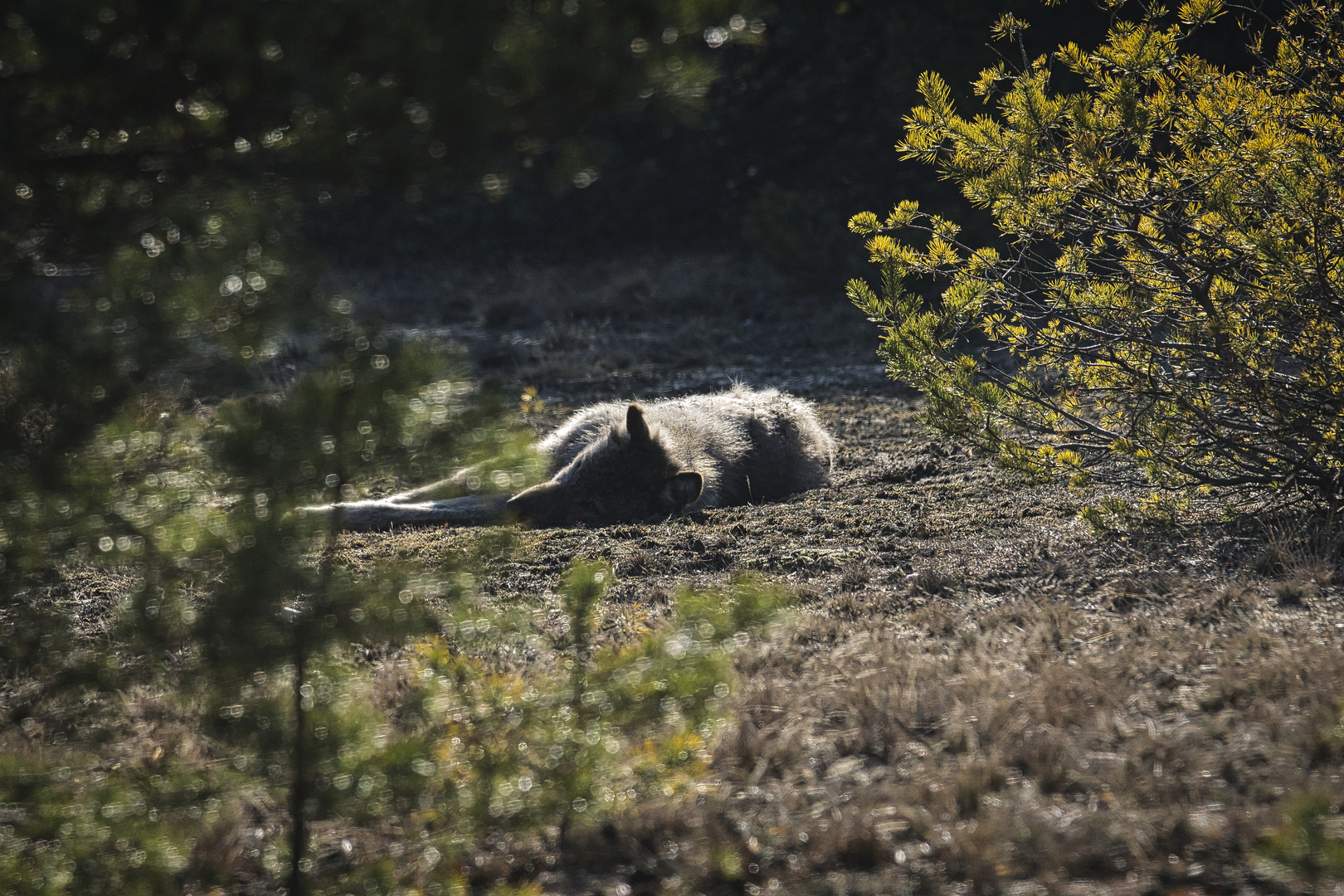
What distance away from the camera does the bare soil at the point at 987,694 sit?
7.44 ft

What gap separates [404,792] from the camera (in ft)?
6.88

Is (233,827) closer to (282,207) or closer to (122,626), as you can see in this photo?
(122,626)

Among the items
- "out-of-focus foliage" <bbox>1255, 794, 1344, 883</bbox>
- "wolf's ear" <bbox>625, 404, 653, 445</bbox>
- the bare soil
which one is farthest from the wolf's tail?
"out-of-focus foliage" <bbox>1255, 794, 1344, 883</bbox>

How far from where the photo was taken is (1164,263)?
15.7 feet

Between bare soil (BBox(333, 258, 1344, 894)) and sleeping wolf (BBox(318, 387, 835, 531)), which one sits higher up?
sleeping wolf (BBox(318, 387, 835, 531))

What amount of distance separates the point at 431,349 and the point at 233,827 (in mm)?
1485

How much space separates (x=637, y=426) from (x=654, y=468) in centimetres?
37

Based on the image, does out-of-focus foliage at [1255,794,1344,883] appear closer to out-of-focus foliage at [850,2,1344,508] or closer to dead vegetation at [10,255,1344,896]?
dead vegetation at [10,255,1344,896]

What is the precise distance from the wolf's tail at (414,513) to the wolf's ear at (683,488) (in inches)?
48.5

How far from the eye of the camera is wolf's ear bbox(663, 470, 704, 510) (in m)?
6.80

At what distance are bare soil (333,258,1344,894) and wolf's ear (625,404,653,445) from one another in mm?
802

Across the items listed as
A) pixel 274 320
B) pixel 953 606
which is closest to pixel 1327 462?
pixel 953 606

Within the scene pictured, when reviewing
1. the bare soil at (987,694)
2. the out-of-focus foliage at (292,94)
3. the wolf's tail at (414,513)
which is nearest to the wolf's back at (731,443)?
the bare soil at (987,694)

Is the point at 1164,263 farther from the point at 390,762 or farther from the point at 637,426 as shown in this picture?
the point at 390,762
